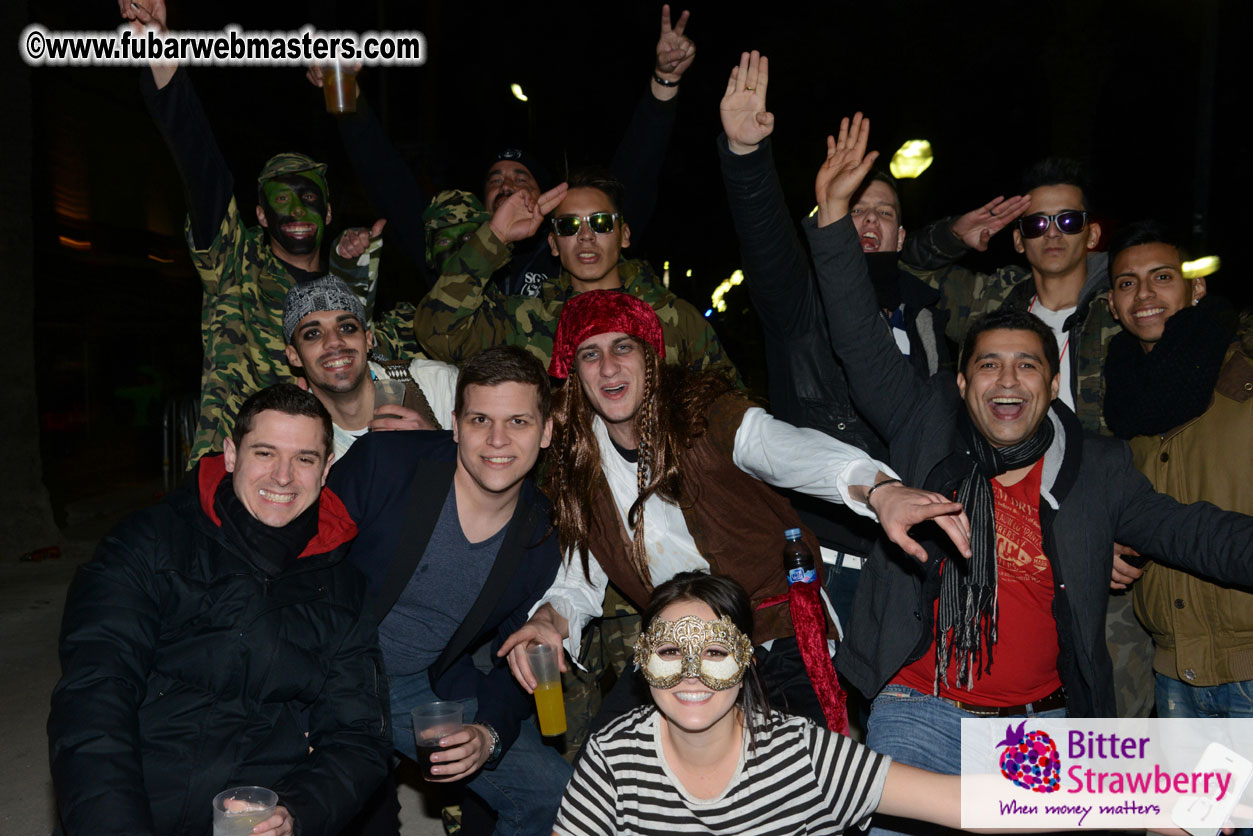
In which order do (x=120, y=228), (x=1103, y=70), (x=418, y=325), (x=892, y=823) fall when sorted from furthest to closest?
(x=120, y=228), (x=1103, y=70), (x=418, y=325), (x=892, y=823)

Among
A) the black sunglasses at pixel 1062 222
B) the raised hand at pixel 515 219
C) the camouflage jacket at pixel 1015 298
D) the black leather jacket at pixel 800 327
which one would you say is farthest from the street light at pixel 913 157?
the raised hand at pixel 515 219

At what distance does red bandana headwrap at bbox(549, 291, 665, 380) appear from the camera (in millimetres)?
3695

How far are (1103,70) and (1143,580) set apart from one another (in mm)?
9001

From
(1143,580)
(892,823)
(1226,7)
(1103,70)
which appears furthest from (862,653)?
(1226,7)

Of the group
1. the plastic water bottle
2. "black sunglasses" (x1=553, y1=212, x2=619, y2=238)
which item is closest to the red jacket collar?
the plastic water bottle

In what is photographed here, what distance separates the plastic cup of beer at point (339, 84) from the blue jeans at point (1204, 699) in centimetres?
462

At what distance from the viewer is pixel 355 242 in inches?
198

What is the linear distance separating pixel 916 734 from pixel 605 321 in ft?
6.33

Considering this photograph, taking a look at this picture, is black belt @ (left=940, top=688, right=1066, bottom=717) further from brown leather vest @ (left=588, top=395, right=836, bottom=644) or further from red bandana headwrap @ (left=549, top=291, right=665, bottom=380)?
red bandana headwrap @ (left=549, top=291, right=665, bottom=380)

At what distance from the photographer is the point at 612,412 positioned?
366cm

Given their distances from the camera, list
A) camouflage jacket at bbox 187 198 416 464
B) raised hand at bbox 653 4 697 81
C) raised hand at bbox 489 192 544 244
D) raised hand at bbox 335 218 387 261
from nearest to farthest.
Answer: raised hand at bbox 489 192 544 244
camouflage jacket at bbox 187 198 416 464
raised hand at bbox 335 218 387 261
raised hand at bbox 653 4 697 81

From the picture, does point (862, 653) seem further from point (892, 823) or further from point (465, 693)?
point (465, 693)

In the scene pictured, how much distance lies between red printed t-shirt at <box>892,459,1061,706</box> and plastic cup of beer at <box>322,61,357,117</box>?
3643 millimetres

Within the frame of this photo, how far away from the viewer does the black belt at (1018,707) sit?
3.38 meters
